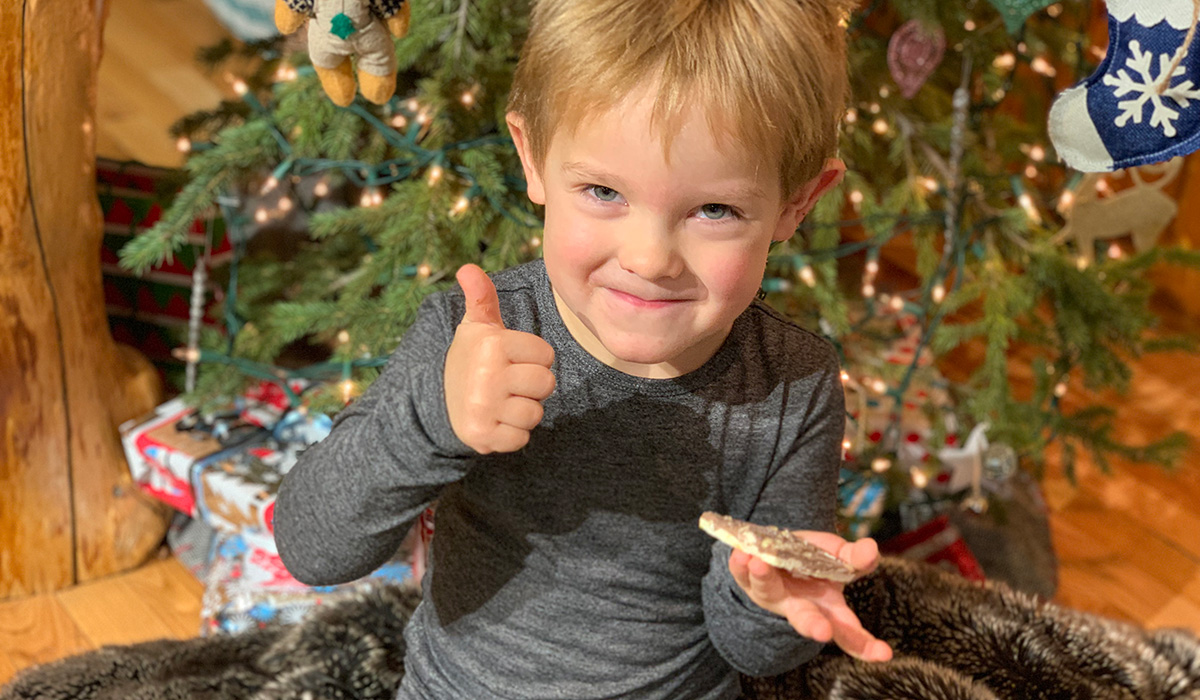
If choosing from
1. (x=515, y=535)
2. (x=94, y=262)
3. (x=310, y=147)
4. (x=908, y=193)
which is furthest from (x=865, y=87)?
(x=94, y=262)

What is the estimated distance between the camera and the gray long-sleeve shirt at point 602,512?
822mm

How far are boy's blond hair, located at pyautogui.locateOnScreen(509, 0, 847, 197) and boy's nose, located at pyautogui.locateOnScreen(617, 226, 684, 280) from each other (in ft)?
0.20

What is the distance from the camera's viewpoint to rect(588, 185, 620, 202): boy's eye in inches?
27.7

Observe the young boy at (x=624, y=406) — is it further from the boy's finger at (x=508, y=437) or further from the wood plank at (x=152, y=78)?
the wood plank at (x=152, y=78)

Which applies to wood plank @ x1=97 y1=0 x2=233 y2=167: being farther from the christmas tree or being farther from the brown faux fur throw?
the brown faux fur throw

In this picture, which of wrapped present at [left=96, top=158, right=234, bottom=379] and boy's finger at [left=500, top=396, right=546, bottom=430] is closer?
boy's finger at [left=500, top=396, right=546, bottom=430]

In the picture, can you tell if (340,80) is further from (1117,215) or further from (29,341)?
(1117,215)

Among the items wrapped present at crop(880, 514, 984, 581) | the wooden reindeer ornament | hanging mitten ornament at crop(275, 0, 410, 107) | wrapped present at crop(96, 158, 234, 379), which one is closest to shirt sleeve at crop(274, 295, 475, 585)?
hanging mitten ornament at crop(275, 0, 410, 107)

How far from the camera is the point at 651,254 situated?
68 cm

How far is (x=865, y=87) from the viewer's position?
4.79 ft

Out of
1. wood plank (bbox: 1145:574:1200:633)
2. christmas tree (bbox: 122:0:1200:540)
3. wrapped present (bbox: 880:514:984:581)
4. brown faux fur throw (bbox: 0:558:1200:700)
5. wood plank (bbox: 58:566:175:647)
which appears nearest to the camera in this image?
brown faux fur throw (bbox: 0:558:1200:700)

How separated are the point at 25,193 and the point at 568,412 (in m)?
0.74

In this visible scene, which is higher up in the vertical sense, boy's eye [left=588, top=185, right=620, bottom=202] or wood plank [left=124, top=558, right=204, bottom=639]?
boy's eye [left=588, top=185, right=620, bottom=202]

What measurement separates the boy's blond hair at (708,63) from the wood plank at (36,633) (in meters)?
1.01
